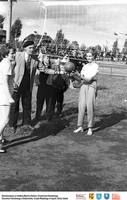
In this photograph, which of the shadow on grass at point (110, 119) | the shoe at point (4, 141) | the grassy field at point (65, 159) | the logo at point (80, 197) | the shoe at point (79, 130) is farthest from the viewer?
the shadow on grass at point (110, 119)

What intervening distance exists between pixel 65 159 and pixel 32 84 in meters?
2.37

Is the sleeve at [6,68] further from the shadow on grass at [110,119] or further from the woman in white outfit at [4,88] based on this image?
the shadow on grass at [110,119]

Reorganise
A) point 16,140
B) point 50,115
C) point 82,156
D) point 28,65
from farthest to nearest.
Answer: point 50,115
point 28,65
point 16,140
point 82,156

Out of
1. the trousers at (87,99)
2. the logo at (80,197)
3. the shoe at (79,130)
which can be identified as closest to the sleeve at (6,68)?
the trousers at (87,99)

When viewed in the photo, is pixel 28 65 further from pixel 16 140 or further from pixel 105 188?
pixel 105 188

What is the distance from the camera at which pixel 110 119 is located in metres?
10.9

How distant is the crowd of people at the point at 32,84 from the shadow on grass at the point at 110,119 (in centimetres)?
85

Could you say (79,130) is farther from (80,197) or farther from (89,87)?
(80,197)

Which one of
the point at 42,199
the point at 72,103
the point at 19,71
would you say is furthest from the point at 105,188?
the point at 72,103

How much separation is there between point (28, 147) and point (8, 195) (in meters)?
2.67

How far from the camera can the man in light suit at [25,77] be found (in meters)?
8.02

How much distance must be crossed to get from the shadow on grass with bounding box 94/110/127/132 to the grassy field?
3 cm

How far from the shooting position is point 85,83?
8.61 meters

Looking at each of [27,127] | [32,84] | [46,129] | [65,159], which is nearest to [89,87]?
[32,84]
